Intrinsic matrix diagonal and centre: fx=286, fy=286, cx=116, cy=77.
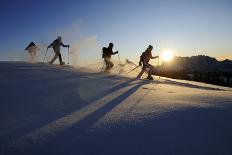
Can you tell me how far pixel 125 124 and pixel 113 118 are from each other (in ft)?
1.57

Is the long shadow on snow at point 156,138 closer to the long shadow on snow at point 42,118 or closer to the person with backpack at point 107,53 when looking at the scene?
the long shadow on snow at point 42,118

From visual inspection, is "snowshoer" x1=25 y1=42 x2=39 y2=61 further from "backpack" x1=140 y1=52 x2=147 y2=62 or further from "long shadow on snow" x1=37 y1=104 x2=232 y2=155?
"long shadow on snow" x1=37 y1=104 x2=232 y2=155

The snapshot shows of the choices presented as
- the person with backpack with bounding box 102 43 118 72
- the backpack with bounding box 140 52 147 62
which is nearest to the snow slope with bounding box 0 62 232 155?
the backpack with bounding box 140 52 147 62

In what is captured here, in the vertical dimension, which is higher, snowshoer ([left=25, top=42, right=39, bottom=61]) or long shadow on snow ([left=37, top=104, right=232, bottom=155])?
snowshoer ([left=25, top=42, right=39, bottom=61])

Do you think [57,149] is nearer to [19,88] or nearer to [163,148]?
[163,148]

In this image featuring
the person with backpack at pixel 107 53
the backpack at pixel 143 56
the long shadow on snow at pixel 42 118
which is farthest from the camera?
the person with backpack at pixel 107 53

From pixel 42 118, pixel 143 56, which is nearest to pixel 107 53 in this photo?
pixel 143 56

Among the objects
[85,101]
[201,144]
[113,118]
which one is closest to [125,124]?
[113,118]

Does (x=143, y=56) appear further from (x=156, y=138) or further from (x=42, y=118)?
(x=156, y=138)

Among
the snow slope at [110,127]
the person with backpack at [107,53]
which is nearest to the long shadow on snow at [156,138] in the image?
the snow slope at [110,127]

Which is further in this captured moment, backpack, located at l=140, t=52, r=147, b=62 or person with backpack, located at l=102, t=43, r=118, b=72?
person with backpack, located at l=102, t=43, r=118, b=72

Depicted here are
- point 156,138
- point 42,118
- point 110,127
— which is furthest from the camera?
point 42,118

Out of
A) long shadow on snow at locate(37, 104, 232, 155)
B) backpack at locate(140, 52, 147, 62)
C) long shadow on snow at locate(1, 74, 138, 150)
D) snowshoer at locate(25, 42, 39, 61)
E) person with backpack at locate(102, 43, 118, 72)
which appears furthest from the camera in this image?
snowshoer at locate(25, 42, 39, 61)

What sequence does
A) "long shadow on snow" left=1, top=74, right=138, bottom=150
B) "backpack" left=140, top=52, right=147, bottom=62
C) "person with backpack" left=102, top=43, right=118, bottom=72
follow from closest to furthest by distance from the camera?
1. "long shadow on snow" left=1, top=74, right=138, bottom=150
2. "backpack" left=140, top=52, right=147, bottom=62
3. "person with backpack" left=102, top=43, right=118, bottom=72
